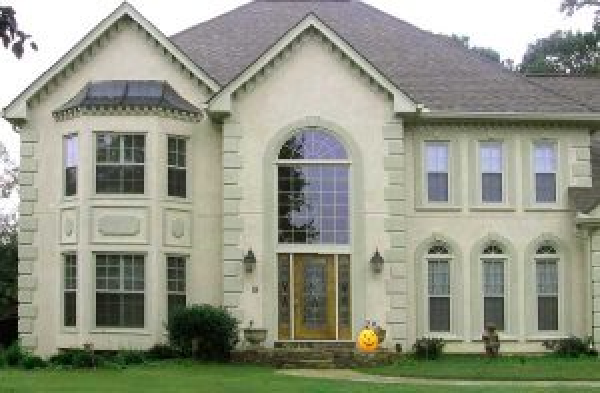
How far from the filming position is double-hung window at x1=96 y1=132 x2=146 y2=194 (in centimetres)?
2602

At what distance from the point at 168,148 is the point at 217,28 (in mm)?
6538

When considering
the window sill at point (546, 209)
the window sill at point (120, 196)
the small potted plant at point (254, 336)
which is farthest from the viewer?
the window sill at point (546, 209)

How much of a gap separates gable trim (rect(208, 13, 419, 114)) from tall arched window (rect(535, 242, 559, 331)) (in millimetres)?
5325

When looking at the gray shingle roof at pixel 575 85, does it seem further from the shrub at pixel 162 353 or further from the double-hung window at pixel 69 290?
the double-hung window at pixel 69 290

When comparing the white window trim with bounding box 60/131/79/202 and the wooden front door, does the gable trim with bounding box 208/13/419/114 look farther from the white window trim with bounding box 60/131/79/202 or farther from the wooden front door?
the wooden front door

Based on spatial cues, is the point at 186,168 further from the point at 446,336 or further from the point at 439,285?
the point at 446,336

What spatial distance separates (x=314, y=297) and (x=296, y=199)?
2474 millimetres

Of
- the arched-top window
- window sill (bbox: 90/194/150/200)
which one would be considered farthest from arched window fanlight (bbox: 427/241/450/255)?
window sill (bbox: 90/194/150/200)

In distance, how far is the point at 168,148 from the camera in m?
26.6

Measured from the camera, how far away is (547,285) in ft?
91.3

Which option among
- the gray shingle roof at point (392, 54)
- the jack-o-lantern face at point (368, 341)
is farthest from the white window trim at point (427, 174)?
the jack-o-lantern face at point (368, 341)

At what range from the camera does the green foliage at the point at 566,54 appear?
58031 millimetres

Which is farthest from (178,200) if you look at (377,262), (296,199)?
(377,262)

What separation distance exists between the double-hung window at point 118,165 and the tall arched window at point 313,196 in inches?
138
